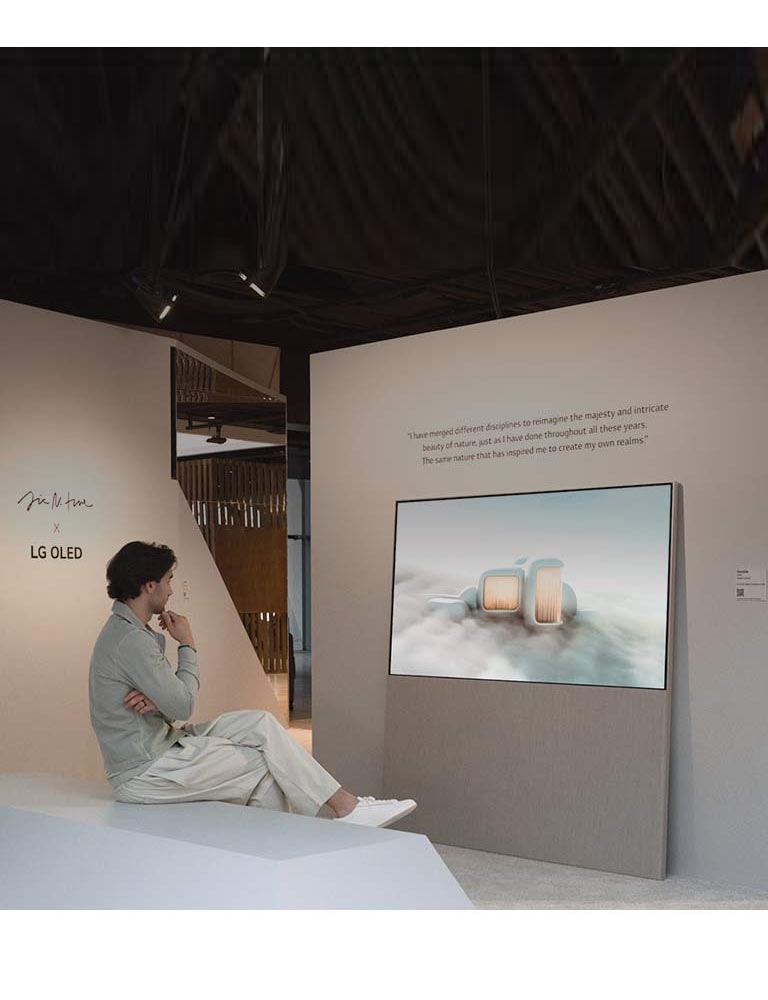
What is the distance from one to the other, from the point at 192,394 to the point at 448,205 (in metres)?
2.43

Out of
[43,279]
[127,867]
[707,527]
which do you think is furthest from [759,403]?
[43,279]

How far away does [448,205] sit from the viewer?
7.32m

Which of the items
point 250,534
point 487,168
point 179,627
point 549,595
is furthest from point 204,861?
point 250,534

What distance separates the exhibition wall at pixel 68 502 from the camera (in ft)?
23.0

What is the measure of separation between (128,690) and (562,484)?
262 cm

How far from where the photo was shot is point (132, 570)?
15.8 feet

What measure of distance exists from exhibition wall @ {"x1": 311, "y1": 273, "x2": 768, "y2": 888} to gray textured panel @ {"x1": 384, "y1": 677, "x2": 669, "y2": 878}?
0.02m

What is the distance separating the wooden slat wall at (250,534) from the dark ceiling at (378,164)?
134cm

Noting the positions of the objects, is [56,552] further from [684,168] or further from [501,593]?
[684,168]

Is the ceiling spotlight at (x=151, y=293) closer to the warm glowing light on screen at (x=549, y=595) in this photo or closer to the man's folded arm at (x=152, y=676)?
the warm glowing light on screen at (x=549, y=595)

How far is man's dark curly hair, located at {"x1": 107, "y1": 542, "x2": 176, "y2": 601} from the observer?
15.7 ft

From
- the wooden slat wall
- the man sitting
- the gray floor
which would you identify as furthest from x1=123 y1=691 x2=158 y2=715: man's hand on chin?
the wooden slat wall

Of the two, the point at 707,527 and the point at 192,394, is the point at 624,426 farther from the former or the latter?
the point at 192,394
